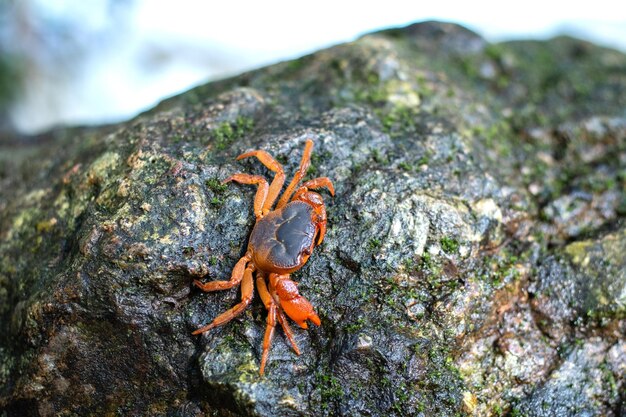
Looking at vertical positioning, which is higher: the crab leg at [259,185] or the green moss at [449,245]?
the crab leg at [259,185]

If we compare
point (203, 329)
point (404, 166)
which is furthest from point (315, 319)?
point (404, 166)

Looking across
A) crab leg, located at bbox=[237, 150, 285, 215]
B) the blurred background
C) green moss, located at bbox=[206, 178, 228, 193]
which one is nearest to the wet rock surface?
green moss, located at bbox=[206, 178, 228, 193]

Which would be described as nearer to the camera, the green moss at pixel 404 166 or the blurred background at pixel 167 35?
the green moss at pixel 404 166

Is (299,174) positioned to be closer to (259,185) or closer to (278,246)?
(259,185)

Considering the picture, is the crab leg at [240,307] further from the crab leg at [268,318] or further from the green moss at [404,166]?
the green moss at [404,166]

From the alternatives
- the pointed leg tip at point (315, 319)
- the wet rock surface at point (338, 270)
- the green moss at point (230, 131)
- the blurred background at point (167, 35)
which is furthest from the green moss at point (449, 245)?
the blurred background at point (167, 35)

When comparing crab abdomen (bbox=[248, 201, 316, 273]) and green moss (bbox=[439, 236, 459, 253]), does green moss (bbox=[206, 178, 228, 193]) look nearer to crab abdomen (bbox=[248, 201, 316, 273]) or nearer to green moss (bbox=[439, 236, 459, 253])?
crab abdomen (bbox=[248, 201, 316, 273])

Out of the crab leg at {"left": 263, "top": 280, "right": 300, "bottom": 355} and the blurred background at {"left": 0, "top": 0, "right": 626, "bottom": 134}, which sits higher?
the blurred background at {"left": 0, "top": 0, "right": 626, "bottom": 134}
